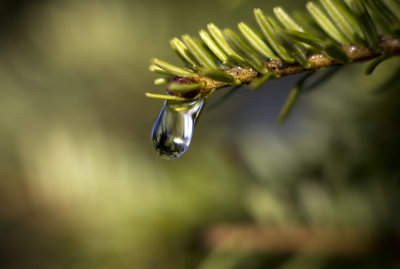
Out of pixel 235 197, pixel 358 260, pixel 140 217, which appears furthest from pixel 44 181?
pixel 358 260

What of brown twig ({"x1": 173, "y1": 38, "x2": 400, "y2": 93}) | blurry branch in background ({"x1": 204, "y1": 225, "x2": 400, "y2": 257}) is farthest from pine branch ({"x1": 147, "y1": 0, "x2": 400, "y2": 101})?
blurry branch in background ({"x1": 204, "y1": 225, "x2": 400, "y2": 257})

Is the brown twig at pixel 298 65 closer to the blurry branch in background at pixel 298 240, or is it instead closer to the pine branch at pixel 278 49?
the pine branch at pixel 278 49

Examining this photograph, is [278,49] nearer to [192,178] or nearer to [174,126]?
[174,126]

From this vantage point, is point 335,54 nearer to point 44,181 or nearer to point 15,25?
point 44,181

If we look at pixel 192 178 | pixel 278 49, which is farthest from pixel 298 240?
pixel 278 49

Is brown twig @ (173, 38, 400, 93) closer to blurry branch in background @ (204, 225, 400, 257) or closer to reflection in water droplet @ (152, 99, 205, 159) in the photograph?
reflection in water droplet @ (152, 99, 205, 159)

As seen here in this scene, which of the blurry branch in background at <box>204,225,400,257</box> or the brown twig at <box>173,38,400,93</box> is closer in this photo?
the brown twig at <box>173,38,400,93</box>

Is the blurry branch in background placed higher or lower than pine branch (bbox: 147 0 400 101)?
lower
